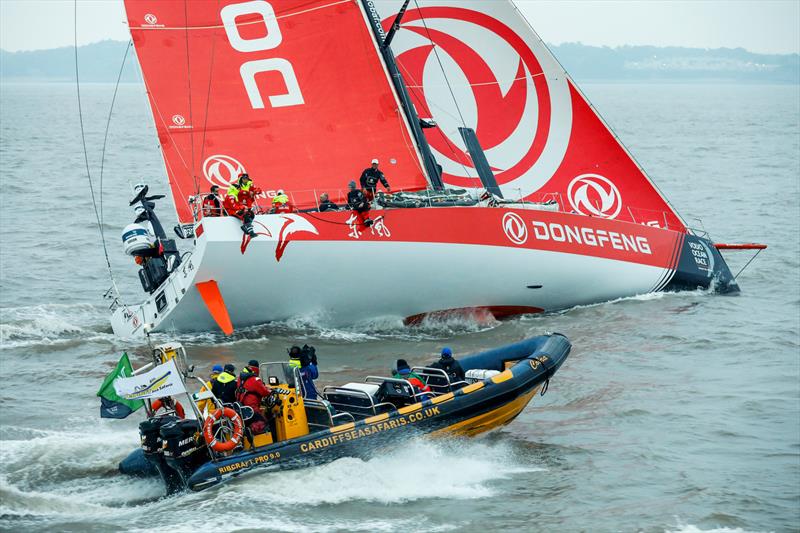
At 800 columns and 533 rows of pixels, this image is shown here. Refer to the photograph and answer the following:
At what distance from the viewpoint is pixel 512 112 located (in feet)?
71.0

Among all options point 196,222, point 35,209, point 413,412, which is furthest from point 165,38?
point 35,209

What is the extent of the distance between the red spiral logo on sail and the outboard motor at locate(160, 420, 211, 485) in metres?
11.2

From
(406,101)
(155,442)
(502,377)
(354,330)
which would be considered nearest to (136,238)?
(354,330)

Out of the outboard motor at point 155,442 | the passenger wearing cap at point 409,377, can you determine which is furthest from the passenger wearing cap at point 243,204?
the outboard motor at point 155,442

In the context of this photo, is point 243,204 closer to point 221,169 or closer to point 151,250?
point 151,250

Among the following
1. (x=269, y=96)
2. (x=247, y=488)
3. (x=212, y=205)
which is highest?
(x=269, y=96)

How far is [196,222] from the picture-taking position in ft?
58.0

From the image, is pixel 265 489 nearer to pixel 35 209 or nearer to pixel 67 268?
pixel 67 268

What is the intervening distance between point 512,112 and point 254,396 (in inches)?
441

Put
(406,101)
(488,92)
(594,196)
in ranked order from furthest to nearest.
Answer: (488,92) → (594,196) → (406,101)

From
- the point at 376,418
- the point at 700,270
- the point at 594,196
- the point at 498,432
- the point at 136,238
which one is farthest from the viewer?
the point at 700,270

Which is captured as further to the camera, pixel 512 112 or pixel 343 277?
pixel 512 112

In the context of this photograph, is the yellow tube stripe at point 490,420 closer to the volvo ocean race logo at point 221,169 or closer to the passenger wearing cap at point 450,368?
the passenger wearing cap at point 450,368

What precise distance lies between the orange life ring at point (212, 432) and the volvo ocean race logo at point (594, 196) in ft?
35.3
